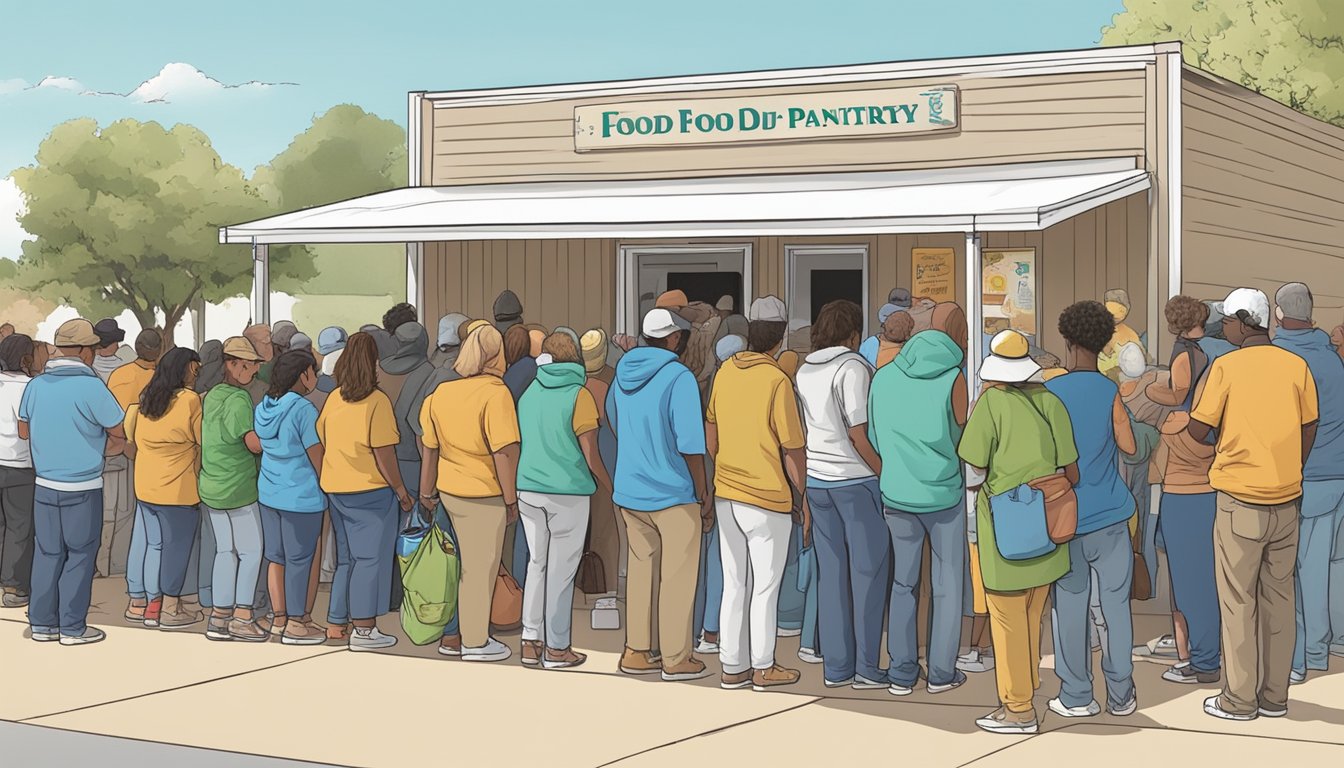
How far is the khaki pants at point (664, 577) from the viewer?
777 centimetres

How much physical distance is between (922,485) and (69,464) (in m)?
4.52

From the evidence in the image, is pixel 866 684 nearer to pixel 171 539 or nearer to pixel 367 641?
pixel 367 641

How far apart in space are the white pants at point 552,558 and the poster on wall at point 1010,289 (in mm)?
4720

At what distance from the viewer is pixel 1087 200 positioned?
9.94m

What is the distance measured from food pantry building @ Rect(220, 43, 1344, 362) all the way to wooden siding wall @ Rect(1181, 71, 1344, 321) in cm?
3

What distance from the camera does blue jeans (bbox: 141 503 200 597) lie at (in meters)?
8.92

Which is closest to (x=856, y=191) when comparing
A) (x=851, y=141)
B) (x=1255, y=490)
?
(x=851, y=141)

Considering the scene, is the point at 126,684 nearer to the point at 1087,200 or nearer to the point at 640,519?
the point at 640,519

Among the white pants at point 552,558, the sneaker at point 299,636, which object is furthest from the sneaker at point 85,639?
the white pants at point 552,558

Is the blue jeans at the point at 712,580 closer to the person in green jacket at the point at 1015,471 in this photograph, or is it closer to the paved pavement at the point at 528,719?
the paved pavement at the point at 528,719

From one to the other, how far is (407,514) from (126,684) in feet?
5.65

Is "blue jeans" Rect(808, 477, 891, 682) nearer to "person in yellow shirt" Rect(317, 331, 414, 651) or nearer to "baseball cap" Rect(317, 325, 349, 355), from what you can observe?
"person in yellow shirt" Rect(317, 331, 414, 651)

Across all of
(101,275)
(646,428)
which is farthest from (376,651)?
(101,275)

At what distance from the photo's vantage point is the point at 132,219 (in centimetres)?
6088
